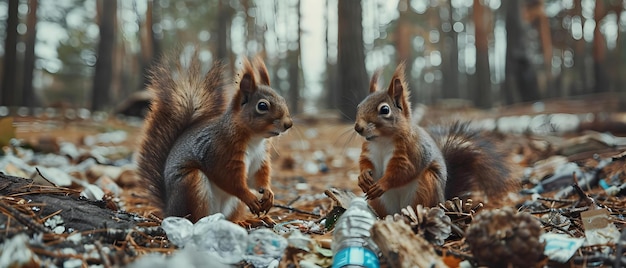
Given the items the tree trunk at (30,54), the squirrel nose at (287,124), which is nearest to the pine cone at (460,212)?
the squirrel nose at (287,124)

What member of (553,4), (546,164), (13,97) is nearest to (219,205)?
(546,164)

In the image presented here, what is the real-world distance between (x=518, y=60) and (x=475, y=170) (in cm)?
596

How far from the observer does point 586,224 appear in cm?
136

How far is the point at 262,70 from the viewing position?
72.9 inches

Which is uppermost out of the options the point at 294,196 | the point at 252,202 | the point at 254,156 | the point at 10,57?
the point at 10,57

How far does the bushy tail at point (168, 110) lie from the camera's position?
6.20 feet

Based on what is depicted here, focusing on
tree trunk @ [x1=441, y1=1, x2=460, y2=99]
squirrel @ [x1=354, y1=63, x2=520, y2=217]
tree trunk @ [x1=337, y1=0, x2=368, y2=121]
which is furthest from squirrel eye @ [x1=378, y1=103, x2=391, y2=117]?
tree trunk @ [x1=441, y1=1, x2=460, y2=99]

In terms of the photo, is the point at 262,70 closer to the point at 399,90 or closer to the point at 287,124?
the point at 287,124

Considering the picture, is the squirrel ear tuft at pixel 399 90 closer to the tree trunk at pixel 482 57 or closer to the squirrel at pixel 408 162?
the squirrel at pixel 408 162

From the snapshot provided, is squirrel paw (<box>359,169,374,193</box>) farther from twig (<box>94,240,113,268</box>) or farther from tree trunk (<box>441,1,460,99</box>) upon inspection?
tree trunk (<box>441,1,460,99</box>)

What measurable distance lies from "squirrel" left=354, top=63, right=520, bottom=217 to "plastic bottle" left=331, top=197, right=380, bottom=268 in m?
0.32

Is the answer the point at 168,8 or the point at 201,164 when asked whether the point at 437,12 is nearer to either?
A: the point at 168,8

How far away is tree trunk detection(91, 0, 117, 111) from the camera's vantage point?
964 centimetres

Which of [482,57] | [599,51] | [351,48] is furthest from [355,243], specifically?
[599,51]
